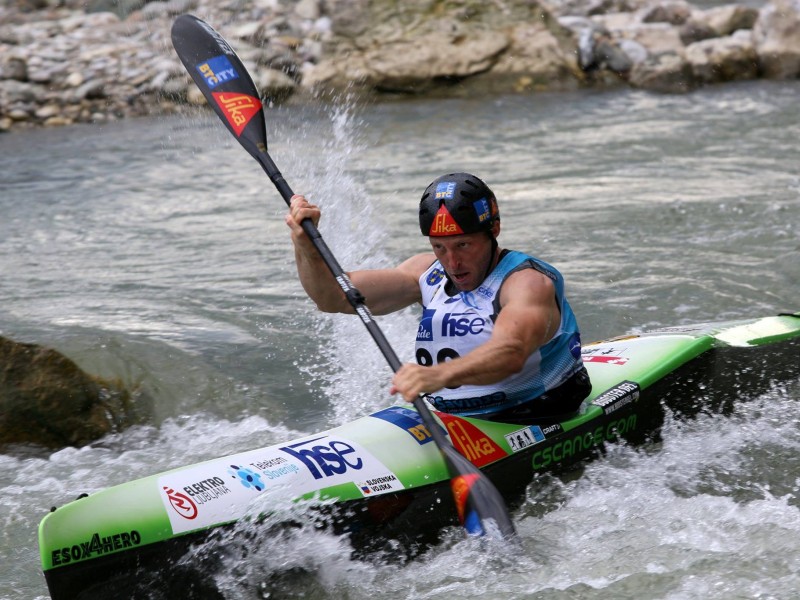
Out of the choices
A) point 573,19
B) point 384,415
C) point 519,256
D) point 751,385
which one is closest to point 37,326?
point 384,415

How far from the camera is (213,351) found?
6102mm

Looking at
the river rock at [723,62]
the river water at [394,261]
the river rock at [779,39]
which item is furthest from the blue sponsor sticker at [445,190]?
the river rock at [779,39]

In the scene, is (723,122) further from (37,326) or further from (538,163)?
(37,326)

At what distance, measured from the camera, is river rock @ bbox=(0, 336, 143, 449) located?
505 cm

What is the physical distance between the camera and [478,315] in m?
3.85

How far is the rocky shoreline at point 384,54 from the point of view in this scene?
12.6 metres

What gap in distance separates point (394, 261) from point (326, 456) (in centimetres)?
395

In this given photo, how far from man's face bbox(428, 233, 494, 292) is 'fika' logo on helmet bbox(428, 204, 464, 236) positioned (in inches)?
1.0

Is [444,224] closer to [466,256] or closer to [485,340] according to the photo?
[466,256]

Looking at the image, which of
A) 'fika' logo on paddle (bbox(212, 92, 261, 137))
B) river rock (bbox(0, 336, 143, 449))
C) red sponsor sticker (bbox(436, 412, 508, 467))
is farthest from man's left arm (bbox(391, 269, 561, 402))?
river rock (bbox(0, 336, 143, 449))

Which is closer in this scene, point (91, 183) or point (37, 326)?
point (37, 326)

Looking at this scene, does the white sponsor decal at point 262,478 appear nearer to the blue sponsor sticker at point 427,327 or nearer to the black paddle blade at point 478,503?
the black paddle blade at point 478,503

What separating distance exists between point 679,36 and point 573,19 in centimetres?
139

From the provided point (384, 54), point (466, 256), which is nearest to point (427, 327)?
point (466, 256)
